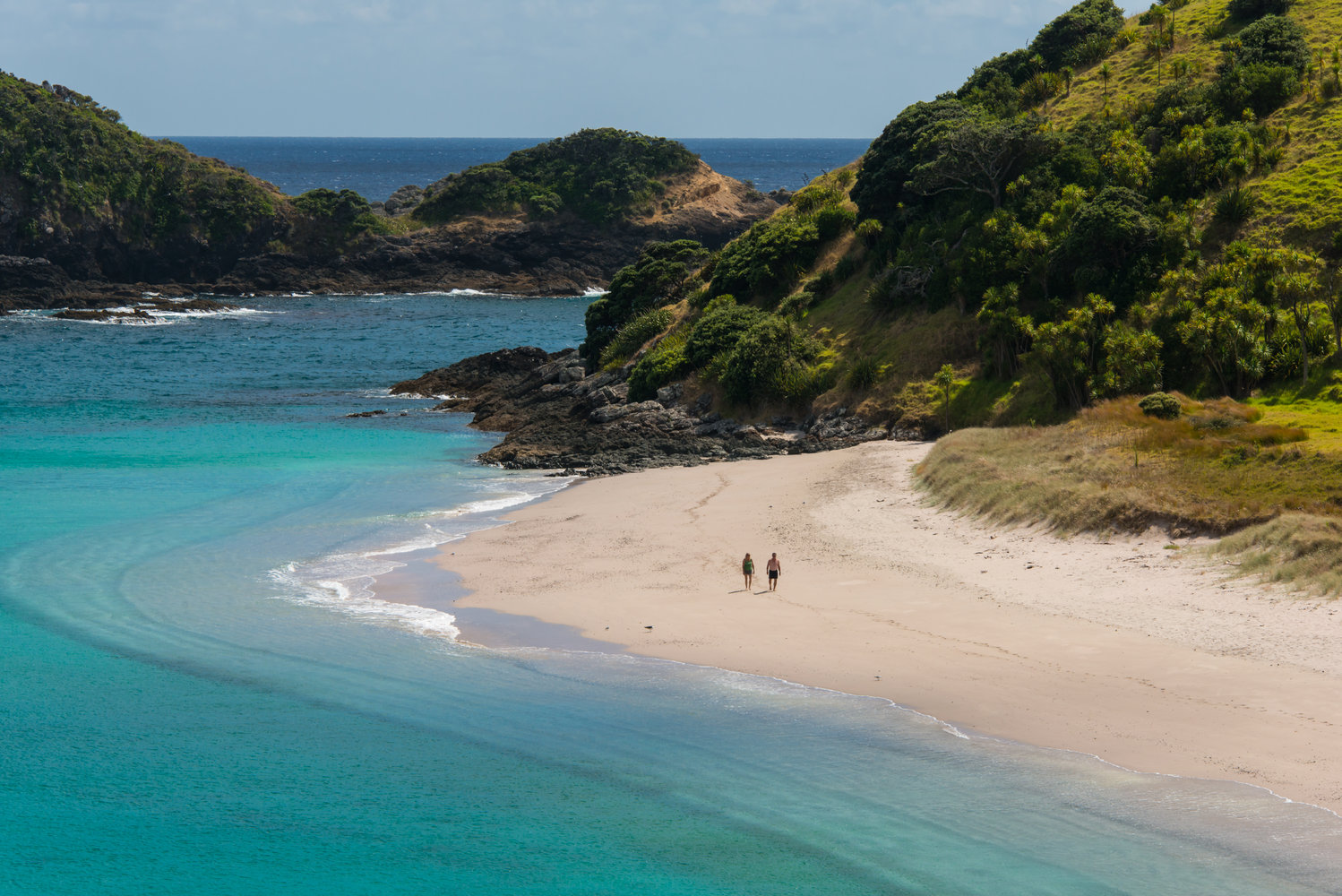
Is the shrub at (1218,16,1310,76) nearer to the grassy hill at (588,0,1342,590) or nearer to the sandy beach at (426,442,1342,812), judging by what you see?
the grassy hill at (588,0,1342,590)

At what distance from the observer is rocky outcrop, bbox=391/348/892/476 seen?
150 feet

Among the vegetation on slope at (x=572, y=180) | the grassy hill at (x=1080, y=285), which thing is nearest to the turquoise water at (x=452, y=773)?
the grassy hill at (x=1080, y=285)

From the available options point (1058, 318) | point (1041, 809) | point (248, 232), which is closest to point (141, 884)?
point (1041, 809)

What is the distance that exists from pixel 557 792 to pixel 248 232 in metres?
111

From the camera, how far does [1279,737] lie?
1873 cm

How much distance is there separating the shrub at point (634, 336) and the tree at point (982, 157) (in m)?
14.3

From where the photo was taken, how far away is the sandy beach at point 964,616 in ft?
64.7

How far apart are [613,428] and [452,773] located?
30.2 meters

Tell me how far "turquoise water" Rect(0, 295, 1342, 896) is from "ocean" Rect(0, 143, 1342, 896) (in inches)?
2.1

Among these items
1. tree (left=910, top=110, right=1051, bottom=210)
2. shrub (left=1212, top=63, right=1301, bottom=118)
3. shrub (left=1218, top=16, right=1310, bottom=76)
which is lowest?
tree (left=910, top=110, right=1051, bottom=210)

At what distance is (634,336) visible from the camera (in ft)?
193

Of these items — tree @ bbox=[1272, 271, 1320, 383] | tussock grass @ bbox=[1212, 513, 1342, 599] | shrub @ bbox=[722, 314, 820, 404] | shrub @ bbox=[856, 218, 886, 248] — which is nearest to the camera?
tussock grass @ bbox=[1212, 513, 1342, 599]

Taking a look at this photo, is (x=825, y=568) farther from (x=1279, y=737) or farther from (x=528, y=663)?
(x=1279, y=737)

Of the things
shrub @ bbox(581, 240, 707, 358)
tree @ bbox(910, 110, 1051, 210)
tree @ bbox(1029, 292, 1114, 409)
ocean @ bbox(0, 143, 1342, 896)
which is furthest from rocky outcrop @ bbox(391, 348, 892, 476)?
tree @ bbox(910, 110, 1051, 210)
